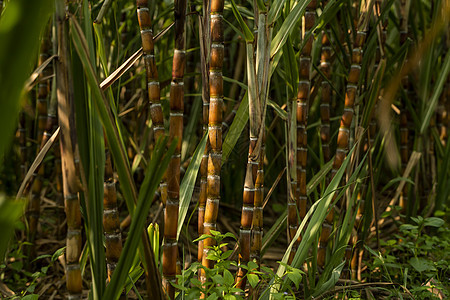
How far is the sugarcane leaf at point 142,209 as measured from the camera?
0.60m

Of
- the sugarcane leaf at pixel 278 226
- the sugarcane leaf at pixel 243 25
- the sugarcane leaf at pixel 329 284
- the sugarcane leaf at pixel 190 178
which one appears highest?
the sugarcane leaf at pixel 243 25

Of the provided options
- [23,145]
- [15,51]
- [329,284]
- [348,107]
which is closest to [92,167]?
[15,51]

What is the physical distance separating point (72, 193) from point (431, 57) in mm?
1320

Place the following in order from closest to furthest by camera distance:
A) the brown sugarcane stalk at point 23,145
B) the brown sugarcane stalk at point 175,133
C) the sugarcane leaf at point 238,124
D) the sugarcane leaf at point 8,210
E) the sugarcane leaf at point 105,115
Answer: the sugarcane leaf at point 8,210
the sugarcane leaf at point 105,115
the brown sugarcane stalk at point 175,133
the sugarcane leaf at point 238,124
the brown sugarcane stalk at point 23,145

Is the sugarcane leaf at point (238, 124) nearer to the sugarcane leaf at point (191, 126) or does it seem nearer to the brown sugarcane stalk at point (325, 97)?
the brown sugarcane stalk at point (325, 97)

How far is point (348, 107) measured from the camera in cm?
110

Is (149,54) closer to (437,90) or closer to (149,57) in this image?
(149,57)

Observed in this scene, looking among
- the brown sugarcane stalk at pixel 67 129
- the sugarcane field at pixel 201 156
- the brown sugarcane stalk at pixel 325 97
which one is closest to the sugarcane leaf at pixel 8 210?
the sugarcane field at pixel 201 156

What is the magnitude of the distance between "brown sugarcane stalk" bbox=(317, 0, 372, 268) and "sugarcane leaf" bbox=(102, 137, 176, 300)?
578 mm

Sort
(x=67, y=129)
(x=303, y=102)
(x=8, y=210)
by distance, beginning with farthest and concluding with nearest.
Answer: (x=303, y=102)
(x=67, y=129)
(x=8, y=210)

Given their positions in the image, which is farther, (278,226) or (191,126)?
(191,126)

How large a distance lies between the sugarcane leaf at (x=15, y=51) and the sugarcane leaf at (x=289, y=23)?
21.8 inches

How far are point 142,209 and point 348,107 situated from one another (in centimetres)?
64

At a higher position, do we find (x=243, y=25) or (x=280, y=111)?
(x=243, y=25)
